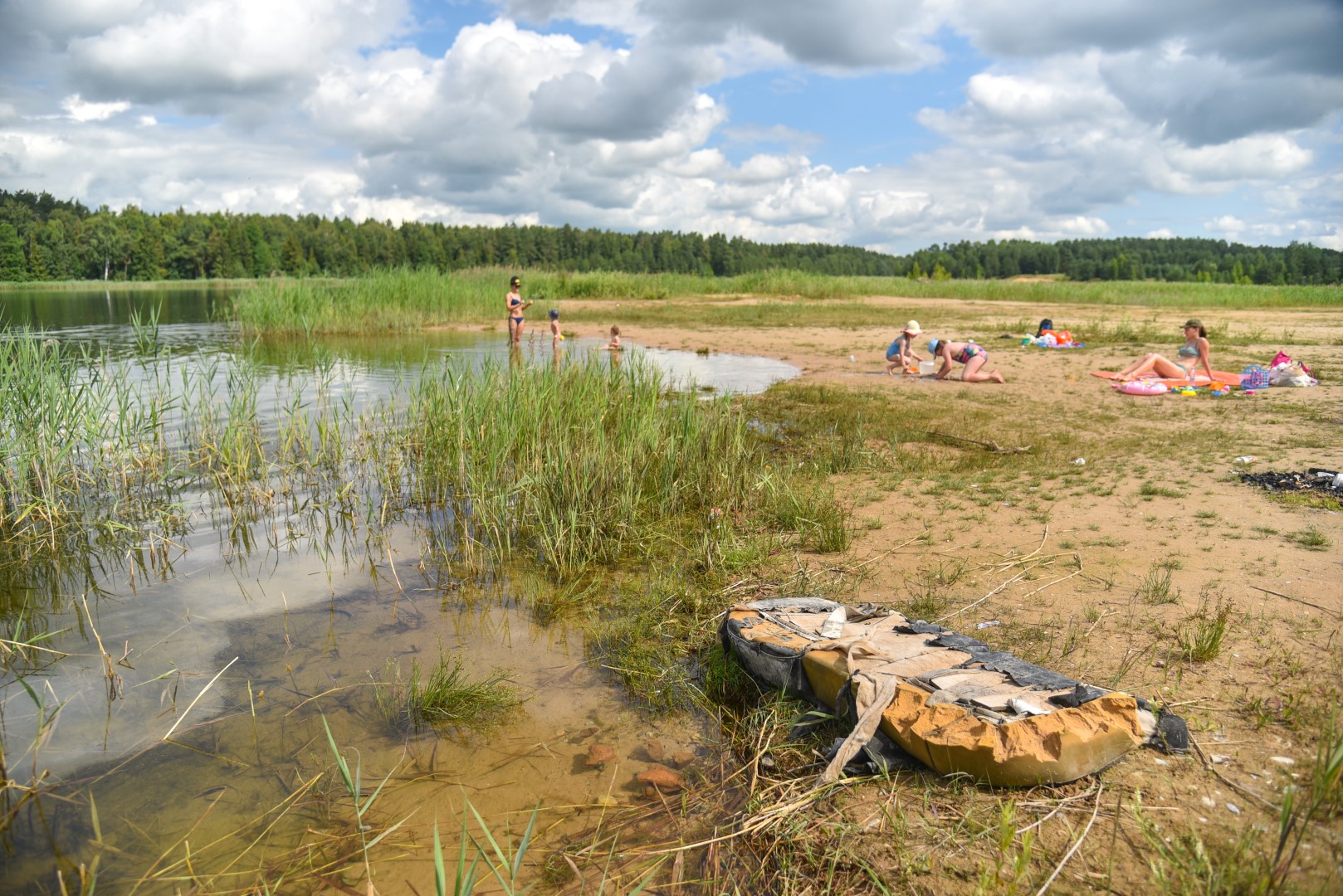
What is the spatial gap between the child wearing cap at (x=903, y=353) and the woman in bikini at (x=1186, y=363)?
3166 millimetres

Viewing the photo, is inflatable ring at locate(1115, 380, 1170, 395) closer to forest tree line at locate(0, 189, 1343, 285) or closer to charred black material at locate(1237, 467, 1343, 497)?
charred black material at locate(1237, 467, 1343, 497)

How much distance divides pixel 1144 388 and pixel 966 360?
8.63ft

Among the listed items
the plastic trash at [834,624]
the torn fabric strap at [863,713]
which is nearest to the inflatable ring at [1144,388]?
the plastic trash at [834,624]

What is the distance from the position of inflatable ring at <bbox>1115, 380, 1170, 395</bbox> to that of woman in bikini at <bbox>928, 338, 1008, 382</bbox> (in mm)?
1792

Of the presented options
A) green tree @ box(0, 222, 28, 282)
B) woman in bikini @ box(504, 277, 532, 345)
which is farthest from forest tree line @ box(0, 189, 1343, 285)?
woman in bikini @ box(504, 277, 532, 345)

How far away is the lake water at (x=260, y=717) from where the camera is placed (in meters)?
2.81

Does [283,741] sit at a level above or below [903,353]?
below

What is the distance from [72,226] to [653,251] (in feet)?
184

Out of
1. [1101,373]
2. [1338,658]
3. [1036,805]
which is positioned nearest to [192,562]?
[1036,805]

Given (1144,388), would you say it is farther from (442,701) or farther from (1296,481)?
(442,701)

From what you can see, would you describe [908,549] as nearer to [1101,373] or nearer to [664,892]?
[664,892]

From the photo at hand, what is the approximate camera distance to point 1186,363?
11.5 m

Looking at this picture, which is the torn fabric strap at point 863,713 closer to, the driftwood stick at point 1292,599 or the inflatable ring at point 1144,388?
the driftwood stick at point 1292,599

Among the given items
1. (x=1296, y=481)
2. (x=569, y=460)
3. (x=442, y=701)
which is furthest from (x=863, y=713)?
(x=1296, y=481)
